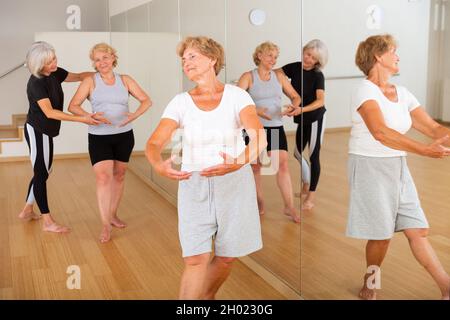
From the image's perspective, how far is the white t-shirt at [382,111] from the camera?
89.6 inches

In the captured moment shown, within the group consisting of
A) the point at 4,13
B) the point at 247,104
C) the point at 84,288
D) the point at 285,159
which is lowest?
the point at 84,288

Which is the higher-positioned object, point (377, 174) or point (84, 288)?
point (377, 174)

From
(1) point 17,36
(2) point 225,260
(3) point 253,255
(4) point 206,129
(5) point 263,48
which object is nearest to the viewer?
(4) point 206,129

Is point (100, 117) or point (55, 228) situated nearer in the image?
point (100, 117)

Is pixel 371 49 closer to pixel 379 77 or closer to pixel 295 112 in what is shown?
pixel 379 77

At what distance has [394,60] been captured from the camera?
2262 mm

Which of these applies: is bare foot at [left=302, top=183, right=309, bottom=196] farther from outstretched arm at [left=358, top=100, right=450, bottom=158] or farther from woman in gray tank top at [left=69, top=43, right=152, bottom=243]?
woman in gray tank top at [left=69, top=43, right=152, bottom=243]

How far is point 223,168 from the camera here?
7.41 ft

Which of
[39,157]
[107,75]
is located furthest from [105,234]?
[107,75]

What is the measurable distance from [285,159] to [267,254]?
2.22ft

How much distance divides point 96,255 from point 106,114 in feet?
3.28

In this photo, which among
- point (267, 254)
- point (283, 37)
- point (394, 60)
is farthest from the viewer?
point (267, 254)
